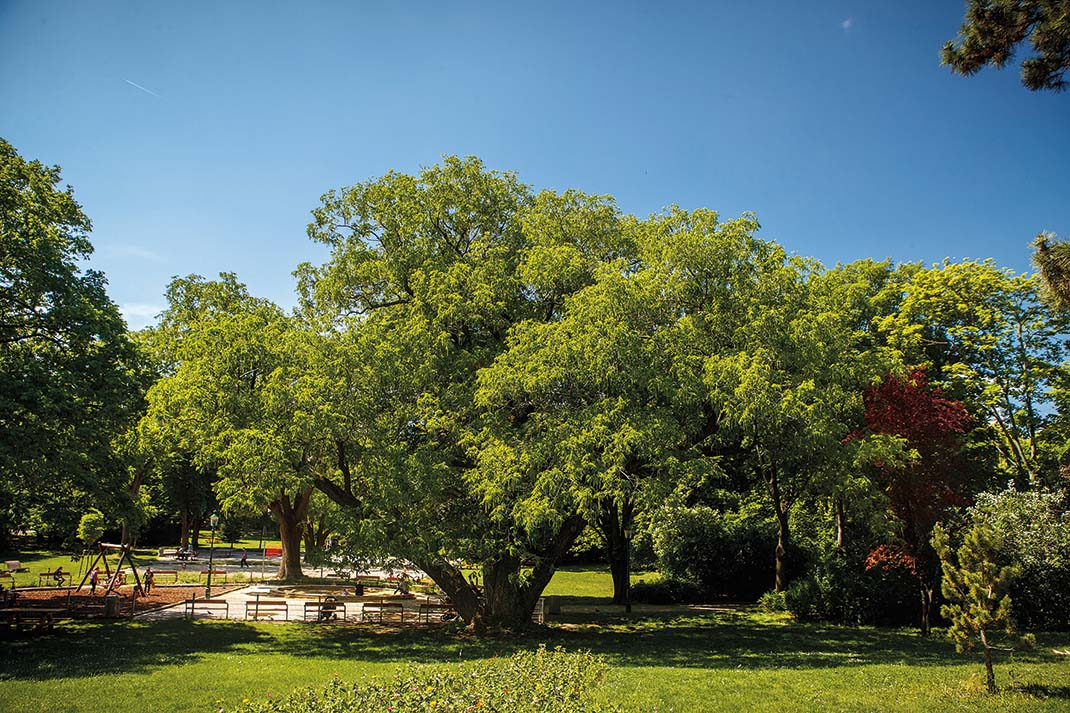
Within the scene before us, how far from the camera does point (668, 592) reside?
2997 centimetres

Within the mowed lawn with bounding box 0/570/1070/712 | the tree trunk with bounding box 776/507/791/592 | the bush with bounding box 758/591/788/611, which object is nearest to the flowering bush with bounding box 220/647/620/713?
the mowed lawn with bounding box 0/570/1070/712

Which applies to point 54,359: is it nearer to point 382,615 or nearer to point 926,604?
point 382,615

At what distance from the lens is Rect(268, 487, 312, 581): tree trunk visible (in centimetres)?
3184

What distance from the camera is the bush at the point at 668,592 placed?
1173 inches

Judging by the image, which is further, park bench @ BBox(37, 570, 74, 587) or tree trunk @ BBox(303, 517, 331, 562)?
park bench @ BBox(37, 570, 74, 587)

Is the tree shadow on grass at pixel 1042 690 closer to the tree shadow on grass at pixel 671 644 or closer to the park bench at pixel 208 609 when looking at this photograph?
the tree shadow on grass at pixel 671 644

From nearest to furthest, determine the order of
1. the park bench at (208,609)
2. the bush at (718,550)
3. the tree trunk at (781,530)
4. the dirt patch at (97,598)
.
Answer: the dirt patch at (97,598), the park bench at (208,609), the tree trunk at (781,530), the bush at (718,550)

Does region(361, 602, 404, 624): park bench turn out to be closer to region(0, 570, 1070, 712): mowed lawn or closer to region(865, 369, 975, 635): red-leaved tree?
region(0, 570, 1070, 712): mowed lawn

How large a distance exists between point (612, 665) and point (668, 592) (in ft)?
57.4

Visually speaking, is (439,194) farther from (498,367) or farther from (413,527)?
(413,527)

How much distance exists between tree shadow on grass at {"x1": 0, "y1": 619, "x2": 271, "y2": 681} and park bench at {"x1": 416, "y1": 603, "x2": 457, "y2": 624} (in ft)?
17.3

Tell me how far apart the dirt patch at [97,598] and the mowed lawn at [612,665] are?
59.4 inches

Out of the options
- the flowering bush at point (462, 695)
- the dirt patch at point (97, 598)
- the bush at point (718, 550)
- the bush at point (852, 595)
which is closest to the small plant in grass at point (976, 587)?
the flowering bush at point (462, 695)

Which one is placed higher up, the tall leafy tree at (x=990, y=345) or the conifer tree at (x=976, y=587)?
the tall leafy tree at (x=990, y=345)
